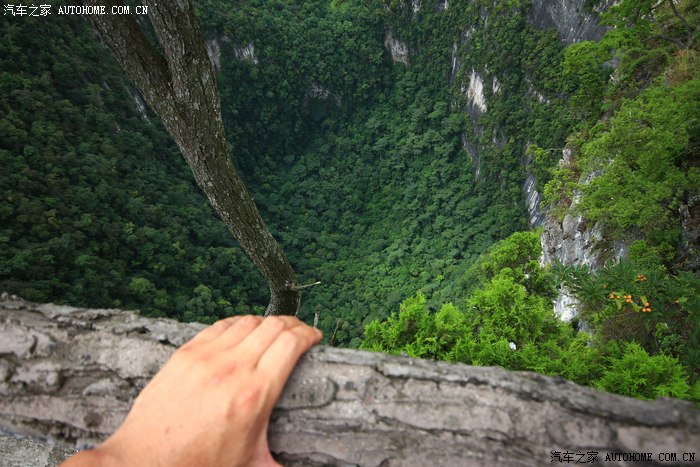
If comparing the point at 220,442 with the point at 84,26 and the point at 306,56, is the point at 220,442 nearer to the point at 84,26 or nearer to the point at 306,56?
the point at 84,26

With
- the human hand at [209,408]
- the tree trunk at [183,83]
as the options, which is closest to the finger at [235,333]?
the human hand at [209,408]

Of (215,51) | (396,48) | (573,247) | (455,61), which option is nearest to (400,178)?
(455,61)

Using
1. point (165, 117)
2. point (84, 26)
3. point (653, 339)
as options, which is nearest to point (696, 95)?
point (653, 339)

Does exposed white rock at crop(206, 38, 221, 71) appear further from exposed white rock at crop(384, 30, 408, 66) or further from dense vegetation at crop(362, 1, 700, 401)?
dense vegetation at crop(362, 1, 700, 401)

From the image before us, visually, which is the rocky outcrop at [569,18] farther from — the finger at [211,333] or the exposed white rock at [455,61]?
the finger at [211,333]

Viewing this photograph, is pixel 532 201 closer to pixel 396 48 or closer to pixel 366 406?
pixel 366 406
